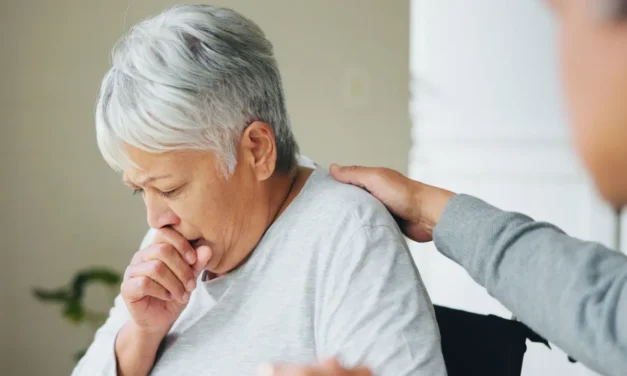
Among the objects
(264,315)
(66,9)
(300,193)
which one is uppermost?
(66,9)

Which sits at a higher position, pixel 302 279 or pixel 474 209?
pixel 474 209

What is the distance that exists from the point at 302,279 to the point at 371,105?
1.74 metres

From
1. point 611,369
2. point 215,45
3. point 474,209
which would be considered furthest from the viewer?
point 215,45

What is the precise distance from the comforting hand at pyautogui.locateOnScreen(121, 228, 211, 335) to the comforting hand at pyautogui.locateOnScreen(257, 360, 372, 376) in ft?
1.92

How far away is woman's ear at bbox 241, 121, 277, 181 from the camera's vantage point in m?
1.13

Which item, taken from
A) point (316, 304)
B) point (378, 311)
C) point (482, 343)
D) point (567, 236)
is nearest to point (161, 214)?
point (316, 304)

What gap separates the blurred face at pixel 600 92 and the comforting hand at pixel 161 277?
3.38 ft

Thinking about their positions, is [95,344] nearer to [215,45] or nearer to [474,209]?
[215,45]

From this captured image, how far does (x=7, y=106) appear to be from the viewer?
8.43 feet

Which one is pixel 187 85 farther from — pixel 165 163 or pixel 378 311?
pixel 378 311

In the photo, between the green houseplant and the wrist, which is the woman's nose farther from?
the green houseplant

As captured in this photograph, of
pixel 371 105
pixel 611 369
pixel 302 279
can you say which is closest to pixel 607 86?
pixel 611 369

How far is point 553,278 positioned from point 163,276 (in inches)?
26.2

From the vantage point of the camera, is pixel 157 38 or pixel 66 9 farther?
pixel 66 9
